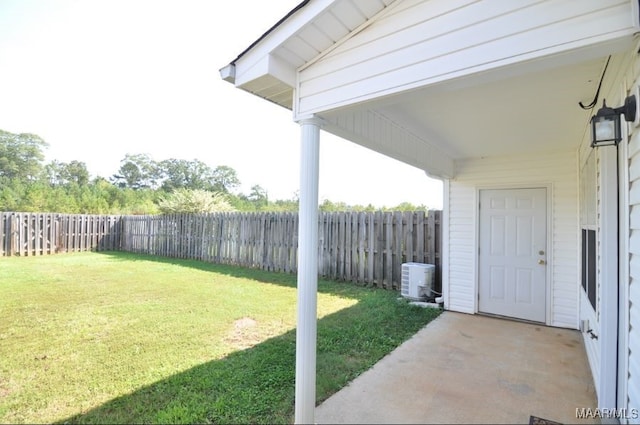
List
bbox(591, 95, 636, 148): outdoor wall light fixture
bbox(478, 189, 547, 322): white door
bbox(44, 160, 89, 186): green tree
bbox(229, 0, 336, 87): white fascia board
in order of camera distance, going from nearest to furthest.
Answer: bbox(591, 95, 636, 148): outdoor wall light fixture, bbox(229, 0, 336, 87): white fascia board, bbox(478, 189, 547, 322): white door, bbox(44, 160, 89, 186): green tree

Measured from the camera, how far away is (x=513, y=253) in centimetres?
479

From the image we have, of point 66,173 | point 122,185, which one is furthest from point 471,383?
point 122,185

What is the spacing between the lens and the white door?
15.1 feet

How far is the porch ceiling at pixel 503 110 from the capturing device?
6.88 feet

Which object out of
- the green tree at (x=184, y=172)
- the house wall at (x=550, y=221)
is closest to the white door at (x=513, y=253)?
A: the house wall at (x=550, y=221)

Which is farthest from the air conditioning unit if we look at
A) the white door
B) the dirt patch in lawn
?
the dirt patch in lawn

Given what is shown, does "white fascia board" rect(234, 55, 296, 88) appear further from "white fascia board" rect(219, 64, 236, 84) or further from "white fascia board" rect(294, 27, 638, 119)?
"white fascia board" rect(294, 27, 638, 119)

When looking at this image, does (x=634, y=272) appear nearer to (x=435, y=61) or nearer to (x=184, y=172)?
(x=435, y=61)

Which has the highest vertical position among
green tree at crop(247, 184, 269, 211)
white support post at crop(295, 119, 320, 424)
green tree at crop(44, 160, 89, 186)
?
green tree at crop(44, 160, 89, 186)

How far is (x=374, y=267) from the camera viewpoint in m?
6.61

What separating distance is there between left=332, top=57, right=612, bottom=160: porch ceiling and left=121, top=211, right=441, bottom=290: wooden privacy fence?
223 cm

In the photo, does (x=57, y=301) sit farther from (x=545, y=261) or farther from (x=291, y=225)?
(x=545, y=261)

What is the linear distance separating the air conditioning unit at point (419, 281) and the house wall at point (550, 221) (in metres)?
0.30

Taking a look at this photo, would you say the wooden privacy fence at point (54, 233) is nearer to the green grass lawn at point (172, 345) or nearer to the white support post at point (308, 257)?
the green grass lawn at point (172, 345)
